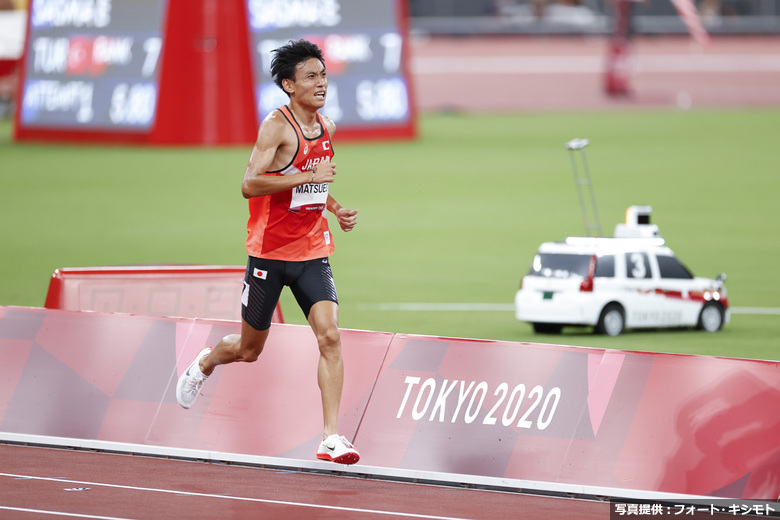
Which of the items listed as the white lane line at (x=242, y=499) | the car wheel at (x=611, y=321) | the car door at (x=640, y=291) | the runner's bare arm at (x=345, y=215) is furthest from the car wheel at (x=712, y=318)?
the white lane line at (x=242, y=499)

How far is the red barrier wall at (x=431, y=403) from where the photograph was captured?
24.6 feet

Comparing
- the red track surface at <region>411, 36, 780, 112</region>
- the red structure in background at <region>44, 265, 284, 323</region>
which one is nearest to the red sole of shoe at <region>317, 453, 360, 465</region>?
the red structure in background at <region>44, 265, 284, 323</region>

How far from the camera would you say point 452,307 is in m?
14.2

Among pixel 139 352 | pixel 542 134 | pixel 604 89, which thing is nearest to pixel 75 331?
pixel 139 352

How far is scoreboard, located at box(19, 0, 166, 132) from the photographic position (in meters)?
28.1

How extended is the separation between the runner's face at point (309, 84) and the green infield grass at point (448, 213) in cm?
467

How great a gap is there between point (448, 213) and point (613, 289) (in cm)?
958

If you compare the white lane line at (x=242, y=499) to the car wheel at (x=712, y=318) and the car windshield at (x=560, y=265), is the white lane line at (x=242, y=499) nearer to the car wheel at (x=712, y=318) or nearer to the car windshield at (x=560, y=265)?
the car windshield at (x=560, y=265)

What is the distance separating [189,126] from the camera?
2850cm

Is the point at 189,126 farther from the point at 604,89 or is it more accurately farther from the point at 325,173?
the point at 325,173

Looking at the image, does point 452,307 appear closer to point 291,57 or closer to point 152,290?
point 152,290

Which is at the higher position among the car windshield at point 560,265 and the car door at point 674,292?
the car windshield at point 560,265

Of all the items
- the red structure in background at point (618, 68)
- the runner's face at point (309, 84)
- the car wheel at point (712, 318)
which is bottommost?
the red structure in background at point (618, 68)

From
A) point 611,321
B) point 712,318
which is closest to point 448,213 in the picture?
point 712,318
